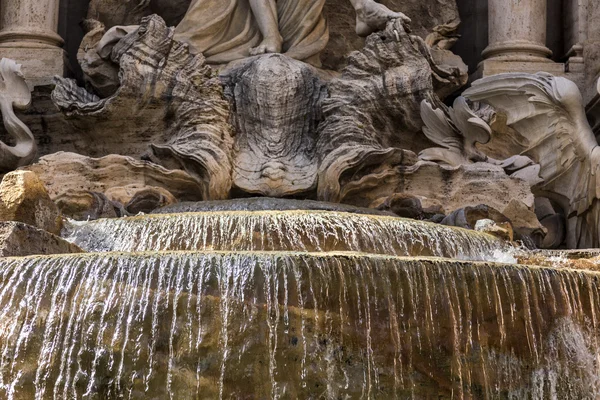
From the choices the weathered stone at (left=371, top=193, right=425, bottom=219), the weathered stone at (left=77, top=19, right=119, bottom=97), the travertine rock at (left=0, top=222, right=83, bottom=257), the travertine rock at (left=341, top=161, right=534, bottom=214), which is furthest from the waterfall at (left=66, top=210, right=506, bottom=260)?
the weathered stone at (left=77, top=19, right=119, bottom=97)

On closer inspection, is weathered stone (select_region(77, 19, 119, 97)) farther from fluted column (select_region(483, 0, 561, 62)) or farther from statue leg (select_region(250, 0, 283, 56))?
fluted column (select_region(483, 0, 561, 62))

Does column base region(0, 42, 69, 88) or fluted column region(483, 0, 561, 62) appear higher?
fluted column region(483, 0, 561, 62)

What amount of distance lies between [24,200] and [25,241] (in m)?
1.21

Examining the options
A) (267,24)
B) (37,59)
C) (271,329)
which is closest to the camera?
(271,329)

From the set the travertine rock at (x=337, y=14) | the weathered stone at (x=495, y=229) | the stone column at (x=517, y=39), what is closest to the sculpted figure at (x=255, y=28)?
the travertine rock at (x=337, y=14)

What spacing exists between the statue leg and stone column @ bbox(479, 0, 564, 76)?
2.18m

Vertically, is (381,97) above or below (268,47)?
below

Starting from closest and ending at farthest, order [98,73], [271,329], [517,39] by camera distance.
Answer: [271,329], [98,73], [517,39]

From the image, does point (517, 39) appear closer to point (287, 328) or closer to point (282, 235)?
point (282, 235)

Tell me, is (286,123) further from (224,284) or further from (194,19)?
(224,284)

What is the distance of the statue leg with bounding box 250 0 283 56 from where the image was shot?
14155 millimetres

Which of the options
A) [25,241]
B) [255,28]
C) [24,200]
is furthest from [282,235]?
[255,28]

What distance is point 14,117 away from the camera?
43.4ft

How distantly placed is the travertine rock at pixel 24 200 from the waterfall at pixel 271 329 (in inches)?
73.8
